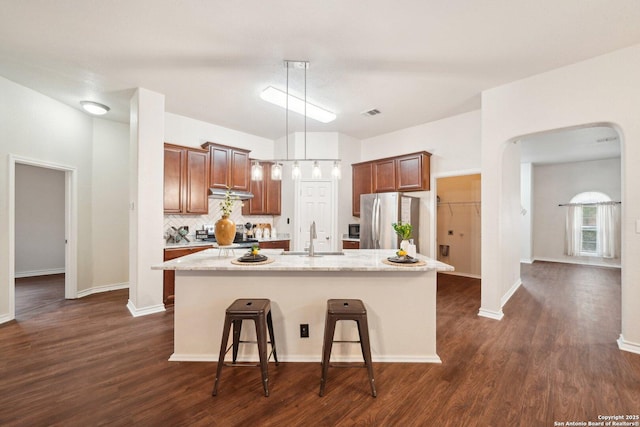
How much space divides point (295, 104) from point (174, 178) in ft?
7.10

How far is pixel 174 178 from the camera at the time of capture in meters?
3.95

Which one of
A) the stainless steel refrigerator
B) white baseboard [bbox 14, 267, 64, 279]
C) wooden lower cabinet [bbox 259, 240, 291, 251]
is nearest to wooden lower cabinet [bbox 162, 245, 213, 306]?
wooden lower cabinet [bbox 259, 240, 291, 251]

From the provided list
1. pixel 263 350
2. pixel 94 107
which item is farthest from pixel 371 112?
pixel 94 107

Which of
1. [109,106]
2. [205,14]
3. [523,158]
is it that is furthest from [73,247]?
[523,158]

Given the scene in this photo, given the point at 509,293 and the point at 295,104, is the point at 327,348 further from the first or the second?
the point at 509,293

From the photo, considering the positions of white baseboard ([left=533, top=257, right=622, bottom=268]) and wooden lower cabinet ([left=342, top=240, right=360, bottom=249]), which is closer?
wooden lower cabinet ([left=342, top=240, right=360, bottom=249])

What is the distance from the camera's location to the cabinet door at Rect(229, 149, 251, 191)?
4664mm

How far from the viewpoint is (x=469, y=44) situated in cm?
248

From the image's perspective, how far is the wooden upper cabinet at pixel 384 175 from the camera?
4852 millimetres

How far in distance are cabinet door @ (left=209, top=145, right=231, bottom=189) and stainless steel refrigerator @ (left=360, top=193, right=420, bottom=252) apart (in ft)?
8.38

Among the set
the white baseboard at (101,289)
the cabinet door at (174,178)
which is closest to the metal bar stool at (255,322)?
the cabinet door at (174,178)

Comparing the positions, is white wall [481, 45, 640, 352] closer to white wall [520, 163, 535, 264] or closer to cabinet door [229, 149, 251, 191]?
cabinet door [229, 149, 251, 191]

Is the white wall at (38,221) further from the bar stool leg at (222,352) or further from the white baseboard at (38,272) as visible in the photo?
the bar stool leg at (222,352)

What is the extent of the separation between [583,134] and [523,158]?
85.7 inches
